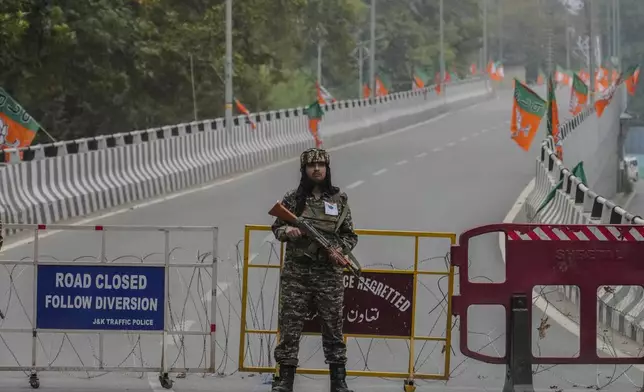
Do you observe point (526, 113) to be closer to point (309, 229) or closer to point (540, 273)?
point (540, 273)

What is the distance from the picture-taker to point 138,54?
47188 mm

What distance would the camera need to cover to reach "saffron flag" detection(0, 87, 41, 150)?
82.5 ft

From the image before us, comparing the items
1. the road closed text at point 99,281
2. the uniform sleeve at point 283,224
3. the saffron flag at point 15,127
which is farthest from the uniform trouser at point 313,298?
the saffron flag at point 15,127

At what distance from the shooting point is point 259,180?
3397cm

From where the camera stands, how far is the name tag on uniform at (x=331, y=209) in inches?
381

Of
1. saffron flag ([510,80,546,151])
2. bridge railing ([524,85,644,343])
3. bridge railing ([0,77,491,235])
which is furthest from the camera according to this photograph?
saffron flag ([510,80,546,151])

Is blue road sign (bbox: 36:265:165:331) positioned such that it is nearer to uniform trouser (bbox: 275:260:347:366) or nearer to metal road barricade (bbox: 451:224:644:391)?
uniform trouser (bbox: 275:260:347:366)

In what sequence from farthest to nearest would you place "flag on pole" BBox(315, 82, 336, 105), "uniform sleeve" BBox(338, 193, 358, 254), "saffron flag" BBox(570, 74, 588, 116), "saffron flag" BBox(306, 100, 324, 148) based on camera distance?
"flag on pole" BBox(315, 82, 336, 105) < "saffron flag" BBox(570, 74, 588, 116) < "saffron flag" BBox(306, 100, 324, 148) < "uniform sleeve" BBox(338, 193, 358, 254)

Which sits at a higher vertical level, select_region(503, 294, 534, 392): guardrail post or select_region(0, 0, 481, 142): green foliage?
select_region(0, 0, 481, 142): green foliage

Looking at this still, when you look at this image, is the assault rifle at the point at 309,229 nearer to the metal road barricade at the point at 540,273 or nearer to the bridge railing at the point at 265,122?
the metal road barricade at the point at 540,273

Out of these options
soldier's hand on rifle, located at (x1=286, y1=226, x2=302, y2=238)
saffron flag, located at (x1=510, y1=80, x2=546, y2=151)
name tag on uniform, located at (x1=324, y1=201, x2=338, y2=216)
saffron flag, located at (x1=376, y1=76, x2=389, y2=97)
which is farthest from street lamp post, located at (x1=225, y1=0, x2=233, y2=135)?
saffron flag, located at (x1=376, y1=76, x2=389, y2=97)

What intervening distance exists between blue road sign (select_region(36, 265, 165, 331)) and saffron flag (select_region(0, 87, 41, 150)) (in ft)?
48.4

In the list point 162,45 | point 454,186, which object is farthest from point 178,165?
point 162,45

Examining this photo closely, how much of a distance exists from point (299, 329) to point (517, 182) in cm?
2499
